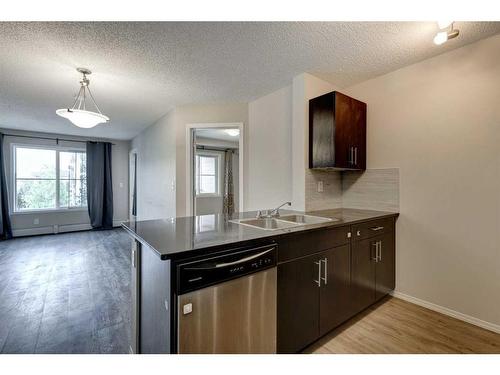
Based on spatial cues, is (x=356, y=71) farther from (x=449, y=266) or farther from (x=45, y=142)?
(x=45, y=142)

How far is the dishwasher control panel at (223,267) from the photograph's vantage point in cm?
102

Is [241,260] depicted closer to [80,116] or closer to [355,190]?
[355,190]

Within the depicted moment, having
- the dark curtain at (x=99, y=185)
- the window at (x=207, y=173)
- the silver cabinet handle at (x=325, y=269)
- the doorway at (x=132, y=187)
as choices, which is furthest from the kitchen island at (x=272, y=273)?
the dark curtain at (x=99, y=185)

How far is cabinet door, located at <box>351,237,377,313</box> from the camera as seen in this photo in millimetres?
1925

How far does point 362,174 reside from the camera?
2.72 meters

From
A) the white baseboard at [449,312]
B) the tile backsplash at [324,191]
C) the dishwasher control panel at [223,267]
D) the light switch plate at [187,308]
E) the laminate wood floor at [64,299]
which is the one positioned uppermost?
the tile backsplash at [324,191]

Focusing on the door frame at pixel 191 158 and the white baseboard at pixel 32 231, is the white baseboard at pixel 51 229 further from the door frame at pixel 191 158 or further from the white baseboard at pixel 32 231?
the door frame at pixel 191 158

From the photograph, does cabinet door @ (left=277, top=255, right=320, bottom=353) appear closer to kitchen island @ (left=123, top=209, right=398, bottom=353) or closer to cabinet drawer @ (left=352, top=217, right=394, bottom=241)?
kitchen island @ (left=123, top=209, right=398, bottom=353)

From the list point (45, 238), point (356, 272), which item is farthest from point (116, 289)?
point (45, 238)

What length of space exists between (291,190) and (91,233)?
540 cm

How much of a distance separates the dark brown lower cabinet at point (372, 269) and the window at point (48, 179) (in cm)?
670

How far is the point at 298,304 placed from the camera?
1.49 meters

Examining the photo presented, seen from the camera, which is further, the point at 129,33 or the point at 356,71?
the point at 356,71

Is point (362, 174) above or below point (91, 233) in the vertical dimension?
above
